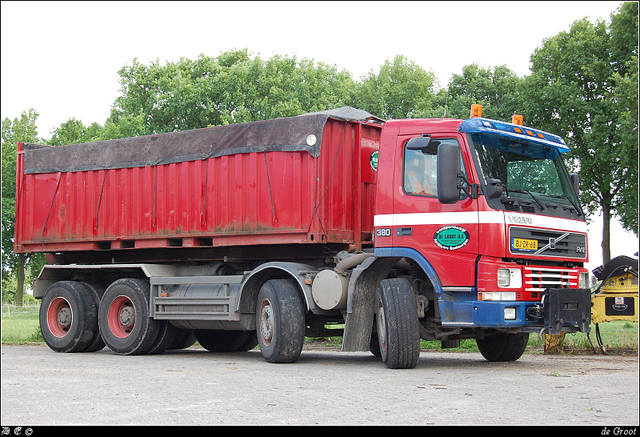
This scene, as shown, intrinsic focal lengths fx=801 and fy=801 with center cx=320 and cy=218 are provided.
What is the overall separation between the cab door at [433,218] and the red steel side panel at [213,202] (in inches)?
56.5

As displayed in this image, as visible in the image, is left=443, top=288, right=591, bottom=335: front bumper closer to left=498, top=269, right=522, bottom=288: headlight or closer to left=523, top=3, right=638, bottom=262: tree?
left=498, top=269, right=522, bottom=288: headlight

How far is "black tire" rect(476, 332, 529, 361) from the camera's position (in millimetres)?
12297

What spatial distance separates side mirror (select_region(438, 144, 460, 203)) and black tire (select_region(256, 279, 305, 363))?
9.86ft

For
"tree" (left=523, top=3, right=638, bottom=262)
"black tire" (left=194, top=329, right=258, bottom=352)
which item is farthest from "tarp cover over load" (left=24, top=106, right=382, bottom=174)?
"tree" (left=523, top=3, right=638, bottom=262)

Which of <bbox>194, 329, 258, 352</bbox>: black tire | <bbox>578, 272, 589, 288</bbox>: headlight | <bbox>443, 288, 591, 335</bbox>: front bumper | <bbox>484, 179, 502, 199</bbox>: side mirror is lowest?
<bbox>194, 329, 258, 352</bbox>: black tire

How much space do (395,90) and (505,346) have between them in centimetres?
2929

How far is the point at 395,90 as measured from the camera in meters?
40.4

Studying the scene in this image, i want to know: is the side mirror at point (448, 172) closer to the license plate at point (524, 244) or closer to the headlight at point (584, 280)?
the license plate at point (524, 244)

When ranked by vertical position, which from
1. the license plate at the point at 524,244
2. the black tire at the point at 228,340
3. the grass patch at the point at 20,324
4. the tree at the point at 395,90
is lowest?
the grass patch at the point at 20,324

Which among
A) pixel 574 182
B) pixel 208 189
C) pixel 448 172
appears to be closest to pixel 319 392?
pixel 448 172

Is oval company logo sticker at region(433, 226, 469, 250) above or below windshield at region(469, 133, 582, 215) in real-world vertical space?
below

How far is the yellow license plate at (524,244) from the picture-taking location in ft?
33.5

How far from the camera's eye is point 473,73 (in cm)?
3481
